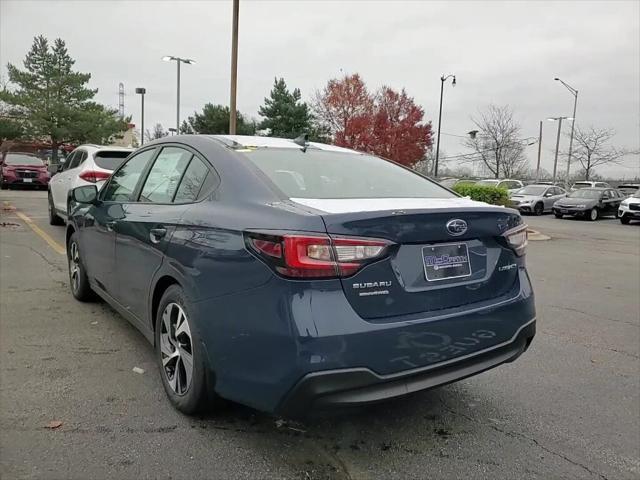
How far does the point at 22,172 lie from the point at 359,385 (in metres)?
23.1

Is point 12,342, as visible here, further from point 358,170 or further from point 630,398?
point 630,398

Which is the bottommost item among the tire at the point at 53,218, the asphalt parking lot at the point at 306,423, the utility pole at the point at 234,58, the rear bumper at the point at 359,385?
the asphalt parking lot at the point at 306,423

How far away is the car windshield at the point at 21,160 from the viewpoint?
22234 mm

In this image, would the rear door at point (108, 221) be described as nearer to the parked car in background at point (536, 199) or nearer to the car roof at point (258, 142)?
the car roof at point (258, 142)

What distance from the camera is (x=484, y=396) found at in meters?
3.46

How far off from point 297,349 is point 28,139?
1989 inches

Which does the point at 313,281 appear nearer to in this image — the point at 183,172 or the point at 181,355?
the point at 181,355

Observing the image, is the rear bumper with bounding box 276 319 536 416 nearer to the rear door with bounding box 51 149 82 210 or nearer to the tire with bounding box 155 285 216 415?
the tire with bounding box 155 285 216 415

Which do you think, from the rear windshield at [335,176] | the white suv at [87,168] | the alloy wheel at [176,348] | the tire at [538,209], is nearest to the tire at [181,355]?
the alloy wheel at [176,348]

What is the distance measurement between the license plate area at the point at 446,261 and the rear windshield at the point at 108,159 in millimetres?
7783

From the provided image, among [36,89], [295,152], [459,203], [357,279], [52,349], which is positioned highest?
[36,89]

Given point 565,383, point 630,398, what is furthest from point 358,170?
point 630,398

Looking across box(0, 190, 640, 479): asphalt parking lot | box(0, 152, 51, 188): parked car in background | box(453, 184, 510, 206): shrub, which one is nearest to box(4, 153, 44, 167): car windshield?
box(0, 152, 51, 188): parked car in background

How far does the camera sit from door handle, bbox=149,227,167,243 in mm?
3125
